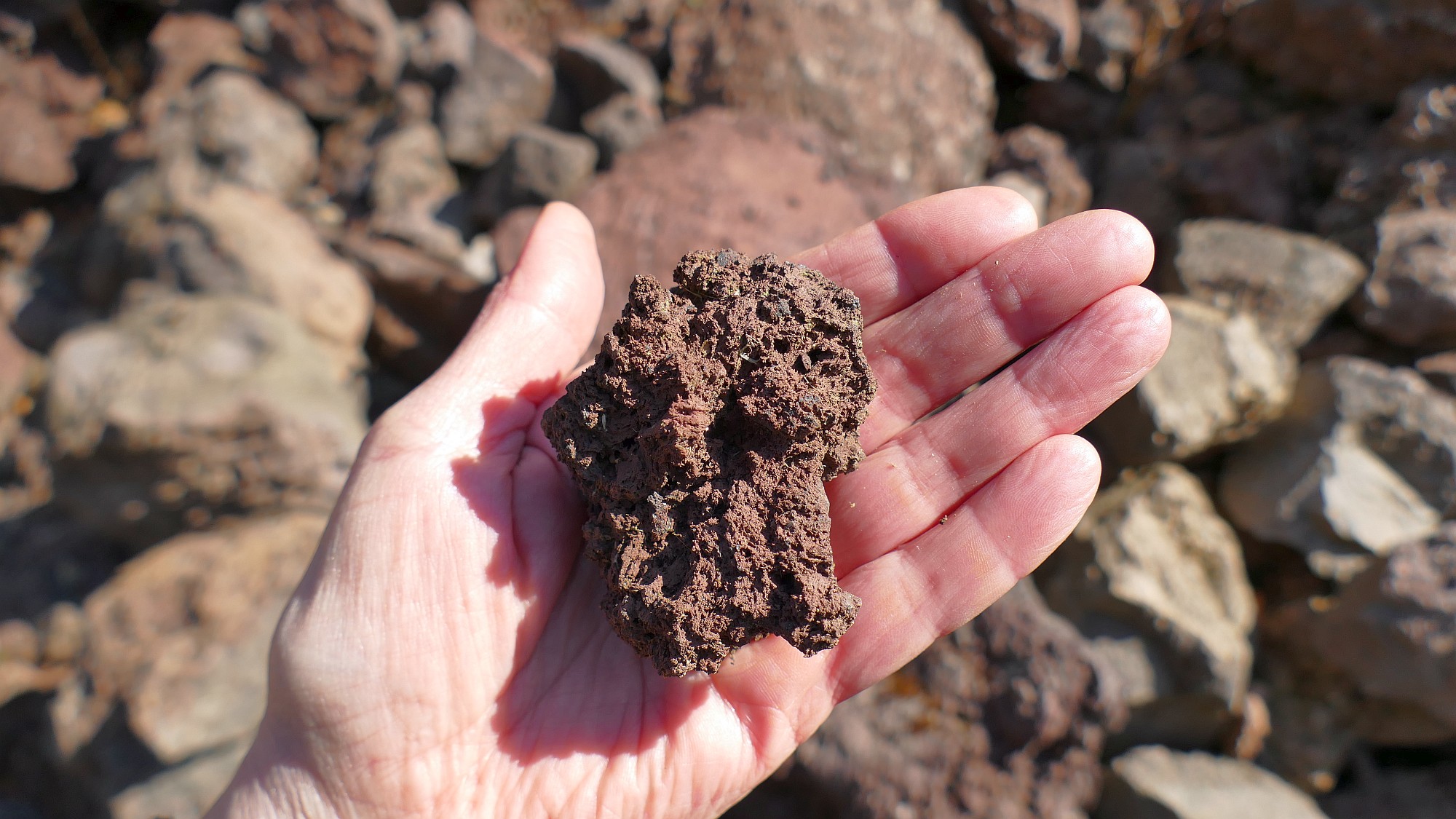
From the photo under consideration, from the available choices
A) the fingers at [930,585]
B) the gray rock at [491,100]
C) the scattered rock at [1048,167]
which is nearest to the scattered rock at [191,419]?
the gray rock at [491,100]

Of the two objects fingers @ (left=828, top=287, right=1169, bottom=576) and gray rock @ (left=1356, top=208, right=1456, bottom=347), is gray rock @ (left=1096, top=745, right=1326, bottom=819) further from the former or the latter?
gray rock @ (left=1356, top=208, right=1456, bottom=347)

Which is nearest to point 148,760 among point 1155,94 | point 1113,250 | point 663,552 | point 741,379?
point 663,552

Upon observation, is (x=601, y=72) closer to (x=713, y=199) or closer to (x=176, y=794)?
(x=713, y=199)

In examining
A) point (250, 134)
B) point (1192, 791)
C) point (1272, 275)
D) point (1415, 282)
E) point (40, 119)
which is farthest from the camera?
point (40, 119)

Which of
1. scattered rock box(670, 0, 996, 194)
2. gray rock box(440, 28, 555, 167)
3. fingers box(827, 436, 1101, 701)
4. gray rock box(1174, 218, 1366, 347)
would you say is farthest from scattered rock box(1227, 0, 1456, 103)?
gray rock box(440, 28, 555, 167)

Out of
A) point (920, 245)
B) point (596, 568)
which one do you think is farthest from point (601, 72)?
point (596, 568)

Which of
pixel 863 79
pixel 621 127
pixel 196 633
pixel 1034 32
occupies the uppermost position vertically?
pixel 1034 32

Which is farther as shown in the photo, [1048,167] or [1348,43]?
[1048,167]
